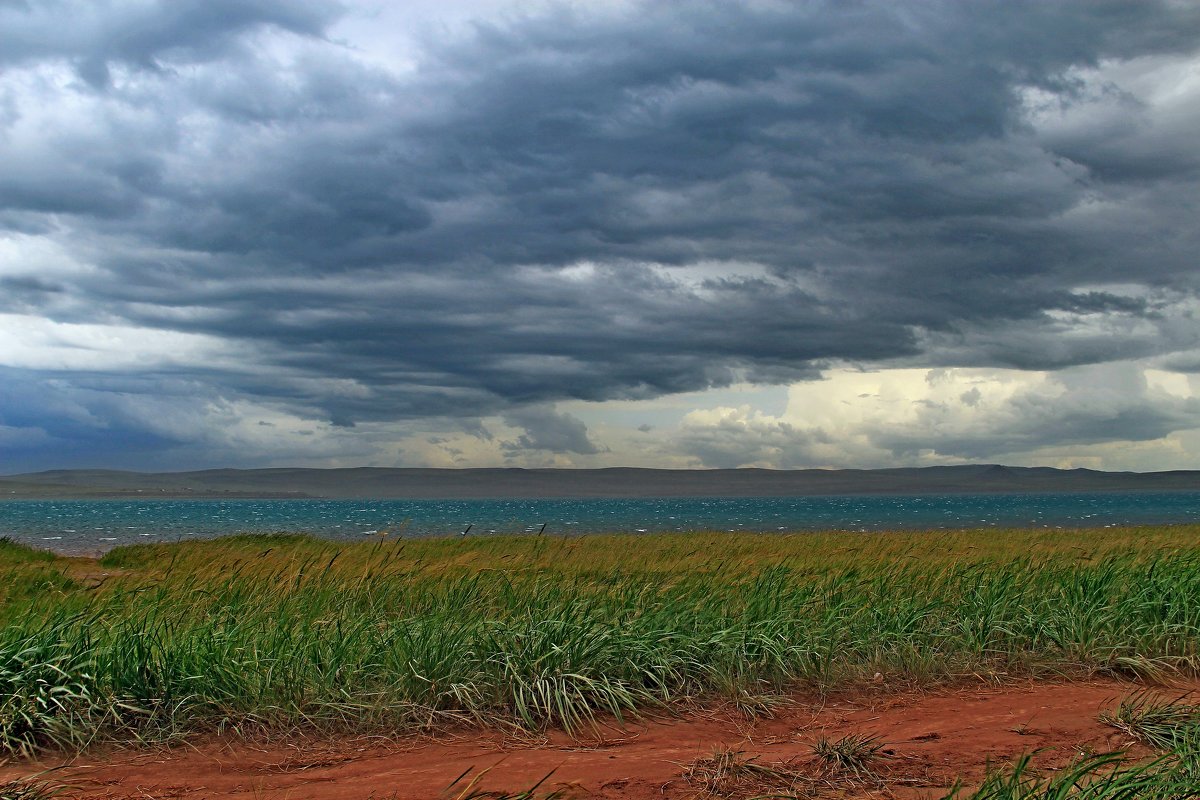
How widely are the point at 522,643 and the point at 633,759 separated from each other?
181 centimetres

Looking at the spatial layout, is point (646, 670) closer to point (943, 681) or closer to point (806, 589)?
point (943, 681)

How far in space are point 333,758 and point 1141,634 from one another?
26.9 feet

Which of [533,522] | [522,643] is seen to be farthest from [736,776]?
[533,522]

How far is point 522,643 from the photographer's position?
7.74 m

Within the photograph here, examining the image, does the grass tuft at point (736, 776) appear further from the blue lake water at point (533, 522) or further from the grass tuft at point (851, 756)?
the blue lake water at point (533, 522)

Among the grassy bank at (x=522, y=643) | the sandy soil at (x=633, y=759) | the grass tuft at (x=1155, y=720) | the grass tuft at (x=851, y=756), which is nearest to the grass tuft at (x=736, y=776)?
the sandy soil at (x=633, y=759)

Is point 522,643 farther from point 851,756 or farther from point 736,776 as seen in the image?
point 851,756

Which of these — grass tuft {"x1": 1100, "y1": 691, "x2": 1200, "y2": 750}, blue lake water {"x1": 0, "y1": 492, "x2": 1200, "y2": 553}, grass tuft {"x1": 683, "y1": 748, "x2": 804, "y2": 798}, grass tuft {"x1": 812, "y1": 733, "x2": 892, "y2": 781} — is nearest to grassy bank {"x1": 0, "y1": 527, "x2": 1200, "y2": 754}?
grass tuft {"x1": 683, "y1": 748, "x2": 804, "y2": 798}

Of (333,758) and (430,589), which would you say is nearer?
(333,758)

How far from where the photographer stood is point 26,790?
521cm

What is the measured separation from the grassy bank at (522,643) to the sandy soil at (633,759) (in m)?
0.30

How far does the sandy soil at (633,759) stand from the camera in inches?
220

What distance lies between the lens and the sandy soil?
5594 mm

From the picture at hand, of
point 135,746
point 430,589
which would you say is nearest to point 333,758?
point 135,746
